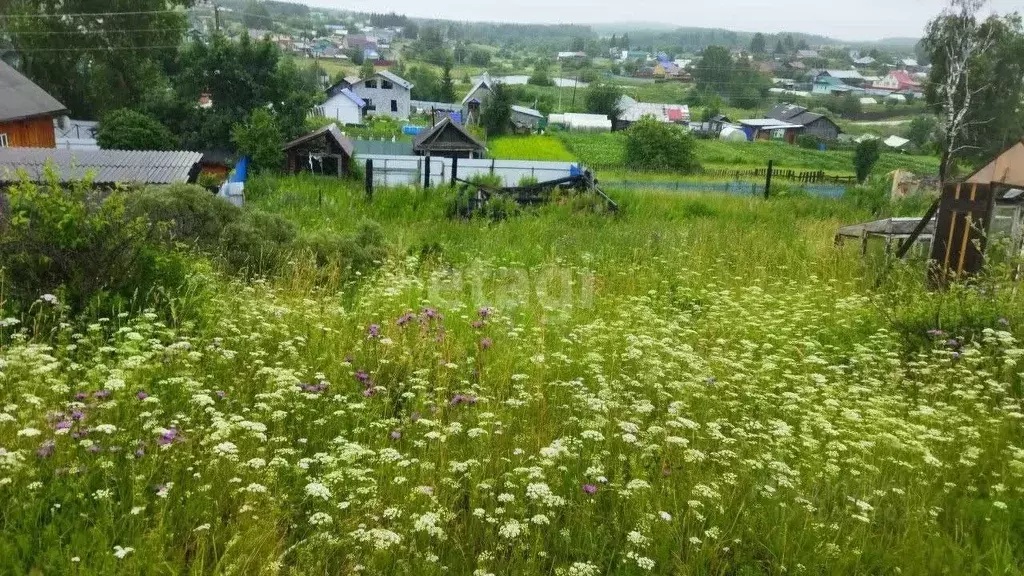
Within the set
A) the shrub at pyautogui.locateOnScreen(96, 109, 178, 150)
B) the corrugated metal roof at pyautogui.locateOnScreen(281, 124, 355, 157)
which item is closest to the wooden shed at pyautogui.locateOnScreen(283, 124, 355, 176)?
the corrugated metal roof at pyautogui.locateOnScreen(281, 124, 355, 157)

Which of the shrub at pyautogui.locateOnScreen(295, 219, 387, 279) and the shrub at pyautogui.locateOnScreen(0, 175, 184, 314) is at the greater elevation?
the shrub at pyautogui.locateOnScreen(0, 175, 184, 314)

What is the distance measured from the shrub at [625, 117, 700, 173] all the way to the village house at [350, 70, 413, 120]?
29.7 metres

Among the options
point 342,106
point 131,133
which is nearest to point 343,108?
point 342,106

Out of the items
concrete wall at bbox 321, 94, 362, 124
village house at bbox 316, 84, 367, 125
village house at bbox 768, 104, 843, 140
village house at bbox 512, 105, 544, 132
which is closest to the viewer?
village house at bbox 316, 84, 367, 125

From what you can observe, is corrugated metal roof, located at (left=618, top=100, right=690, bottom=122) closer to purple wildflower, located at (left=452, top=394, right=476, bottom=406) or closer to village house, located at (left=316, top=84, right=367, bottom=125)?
village house, located at (left=316, top=84, right=367, bottom=125)

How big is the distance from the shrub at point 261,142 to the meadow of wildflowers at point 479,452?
22.2 meters

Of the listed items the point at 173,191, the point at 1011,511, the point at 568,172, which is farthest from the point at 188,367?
the point at 568,172

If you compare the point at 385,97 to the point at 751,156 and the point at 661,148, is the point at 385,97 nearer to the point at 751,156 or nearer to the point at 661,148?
the point at 751,156

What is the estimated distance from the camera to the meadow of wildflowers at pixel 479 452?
9.46ft

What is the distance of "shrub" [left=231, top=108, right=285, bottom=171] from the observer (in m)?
26.6

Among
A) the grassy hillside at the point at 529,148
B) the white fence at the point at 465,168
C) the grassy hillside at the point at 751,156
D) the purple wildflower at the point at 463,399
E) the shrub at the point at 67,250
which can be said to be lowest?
the grassy hillside at the point at 751,156

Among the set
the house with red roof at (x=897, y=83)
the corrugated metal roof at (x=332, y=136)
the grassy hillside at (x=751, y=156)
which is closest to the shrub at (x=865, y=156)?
the grassy hillside at (x=751, y=156)

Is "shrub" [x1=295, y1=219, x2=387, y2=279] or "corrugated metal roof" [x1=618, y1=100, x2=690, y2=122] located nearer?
"shrub" [x1=295, y1=219, x2=387, y2=279]

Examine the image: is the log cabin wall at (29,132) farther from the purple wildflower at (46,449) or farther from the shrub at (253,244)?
the purple wildflower at (46,449)
